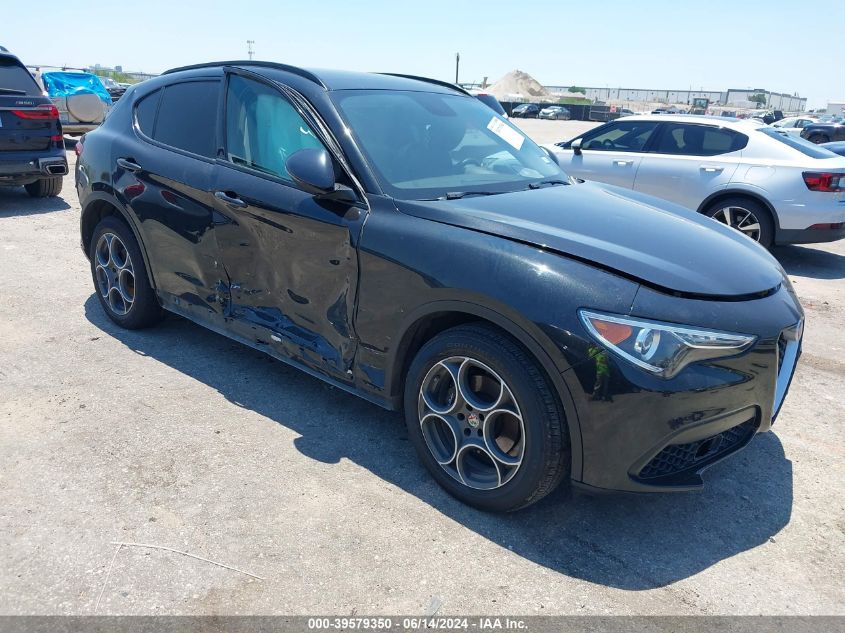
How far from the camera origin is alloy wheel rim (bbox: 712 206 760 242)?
7.36 meters

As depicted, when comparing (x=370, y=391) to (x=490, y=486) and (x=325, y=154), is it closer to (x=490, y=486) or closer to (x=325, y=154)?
(x=490, y=486)

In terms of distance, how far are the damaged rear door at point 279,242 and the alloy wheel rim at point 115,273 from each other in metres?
1.22

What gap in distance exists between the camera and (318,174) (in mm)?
3068

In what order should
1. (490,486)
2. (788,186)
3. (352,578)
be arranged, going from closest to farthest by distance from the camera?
1. (352,578)
2. (490,486)
3. (788,186)

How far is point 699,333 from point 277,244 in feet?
6.73

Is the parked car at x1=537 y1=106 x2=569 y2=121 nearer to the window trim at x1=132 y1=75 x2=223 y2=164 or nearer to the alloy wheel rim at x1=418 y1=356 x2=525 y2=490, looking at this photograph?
the window trim at x1=132 y1=75 x2=223 y2=164

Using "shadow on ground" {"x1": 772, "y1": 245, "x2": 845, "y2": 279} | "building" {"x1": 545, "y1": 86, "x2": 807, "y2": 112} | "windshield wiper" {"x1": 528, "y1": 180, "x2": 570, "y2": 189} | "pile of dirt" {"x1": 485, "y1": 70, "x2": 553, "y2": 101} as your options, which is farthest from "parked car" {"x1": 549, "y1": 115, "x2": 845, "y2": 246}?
"building" {"x1": 545, "y1": 86, "x2": 807, "y2": 112}

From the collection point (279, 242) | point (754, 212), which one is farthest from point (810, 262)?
point (279, 242)

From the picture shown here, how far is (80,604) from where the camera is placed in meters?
2.35

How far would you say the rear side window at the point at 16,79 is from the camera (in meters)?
8.61

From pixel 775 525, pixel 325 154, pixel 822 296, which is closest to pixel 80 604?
pixel 325 154

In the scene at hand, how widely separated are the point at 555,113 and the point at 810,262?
5613 centimetres

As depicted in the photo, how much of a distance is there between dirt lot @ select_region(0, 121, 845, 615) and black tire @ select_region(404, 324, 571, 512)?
0.15 m

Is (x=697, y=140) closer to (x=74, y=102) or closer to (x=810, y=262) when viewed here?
(x=810, y=262)
